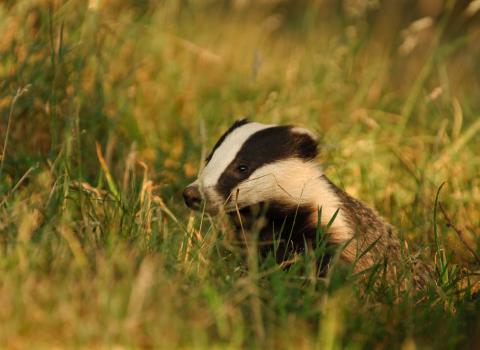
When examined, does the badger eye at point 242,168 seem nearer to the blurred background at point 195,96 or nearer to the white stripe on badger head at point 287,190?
the white stripe on badger head at point 287,190

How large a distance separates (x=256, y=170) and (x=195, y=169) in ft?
3.21

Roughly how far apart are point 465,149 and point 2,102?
2.48 metres

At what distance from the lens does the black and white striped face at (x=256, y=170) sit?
132 inches

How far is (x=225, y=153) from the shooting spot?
345 cm

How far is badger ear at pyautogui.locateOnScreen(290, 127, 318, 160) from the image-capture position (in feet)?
11.6

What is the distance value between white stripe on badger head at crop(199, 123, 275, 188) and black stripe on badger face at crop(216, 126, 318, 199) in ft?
0.06

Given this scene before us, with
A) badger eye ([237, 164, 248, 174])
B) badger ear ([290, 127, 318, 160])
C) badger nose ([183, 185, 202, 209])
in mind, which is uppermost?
badger ear ([290, 127, 318, 160])

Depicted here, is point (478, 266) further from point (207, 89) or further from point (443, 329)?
point (207, 89)

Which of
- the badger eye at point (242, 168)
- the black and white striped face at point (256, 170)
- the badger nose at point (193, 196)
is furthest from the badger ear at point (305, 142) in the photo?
the badger nose at point (193, 196)

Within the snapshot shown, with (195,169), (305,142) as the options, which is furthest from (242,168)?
(195,169)

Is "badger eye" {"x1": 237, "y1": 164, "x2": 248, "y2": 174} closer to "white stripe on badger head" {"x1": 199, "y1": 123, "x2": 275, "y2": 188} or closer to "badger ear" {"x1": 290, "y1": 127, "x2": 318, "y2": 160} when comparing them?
"white stripe on badger head" {"x1": 199, "y1": 123, "x2": 275, "y2": 188}

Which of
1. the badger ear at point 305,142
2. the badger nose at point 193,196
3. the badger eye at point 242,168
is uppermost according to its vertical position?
the badger ear at point 305,142

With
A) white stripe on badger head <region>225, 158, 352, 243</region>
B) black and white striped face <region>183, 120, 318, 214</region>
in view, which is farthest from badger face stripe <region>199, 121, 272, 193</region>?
white stripe on badger head <region>225, 158, 352, 243</region>

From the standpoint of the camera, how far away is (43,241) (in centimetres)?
250
